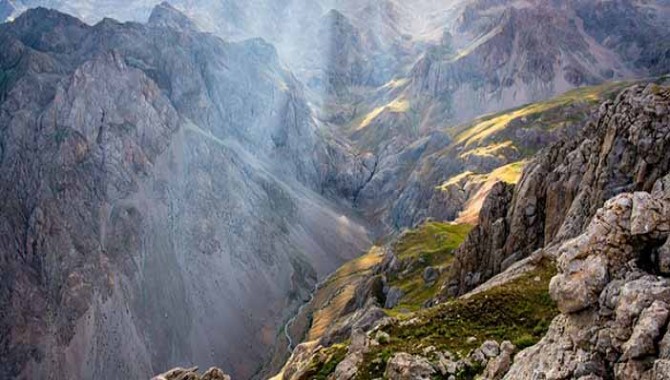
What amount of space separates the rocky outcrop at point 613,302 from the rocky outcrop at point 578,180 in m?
26.5

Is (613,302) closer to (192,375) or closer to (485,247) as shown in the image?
(192,375)

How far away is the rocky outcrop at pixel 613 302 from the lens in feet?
61.7

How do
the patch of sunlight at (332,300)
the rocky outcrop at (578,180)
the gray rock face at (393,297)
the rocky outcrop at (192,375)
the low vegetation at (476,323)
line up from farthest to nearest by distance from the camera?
1. the patch of sunlight at (332,300)
2. the gray rock face at (393,297)
3. the rocky outcrop at (578,180)
4. the rocky outcrop at (192,375)
5. the low vegetation at (476,323)

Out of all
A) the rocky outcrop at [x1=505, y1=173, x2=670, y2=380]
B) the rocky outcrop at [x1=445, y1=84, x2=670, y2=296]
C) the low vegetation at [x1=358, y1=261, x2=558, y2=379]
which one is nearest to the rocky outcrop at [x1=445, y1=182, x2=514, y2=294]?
the rocky outcrop at [x1=445, y1=84, x2=670, y2=296]

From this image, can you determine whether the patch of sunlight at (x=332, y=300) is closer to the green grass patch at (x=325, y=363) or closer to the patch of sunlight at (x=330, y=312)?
the patch of sunlight at (x=330, y=312)

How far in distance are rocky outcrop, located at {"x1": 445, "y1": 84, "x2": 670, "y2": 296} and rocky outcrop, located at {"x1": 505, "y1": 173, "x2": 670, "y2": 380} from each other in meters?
26.5

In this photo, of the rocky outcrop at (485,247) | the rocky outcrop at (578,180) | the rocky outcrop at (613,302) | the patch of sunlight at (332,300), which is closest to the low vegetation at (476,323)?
the rocky outcrop at (613,302)

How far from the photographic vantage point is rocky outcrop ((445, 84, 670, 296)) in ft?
157

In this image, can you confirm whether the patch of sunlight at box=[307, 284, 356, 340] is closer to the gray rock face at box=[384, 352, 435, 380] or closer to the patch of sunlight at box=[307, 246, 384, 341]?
the patch of sunlight at box=[307, 246, 384, 341]

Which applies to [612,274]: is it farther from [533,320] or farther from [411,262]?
[411,262]

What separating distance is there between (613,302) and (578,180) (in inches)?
1629

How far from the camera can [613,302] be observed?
21.1 m

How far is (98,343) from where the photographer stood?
6432 inches

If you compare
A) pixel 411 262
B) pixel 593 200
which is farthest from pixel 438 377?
pixel 411 262
